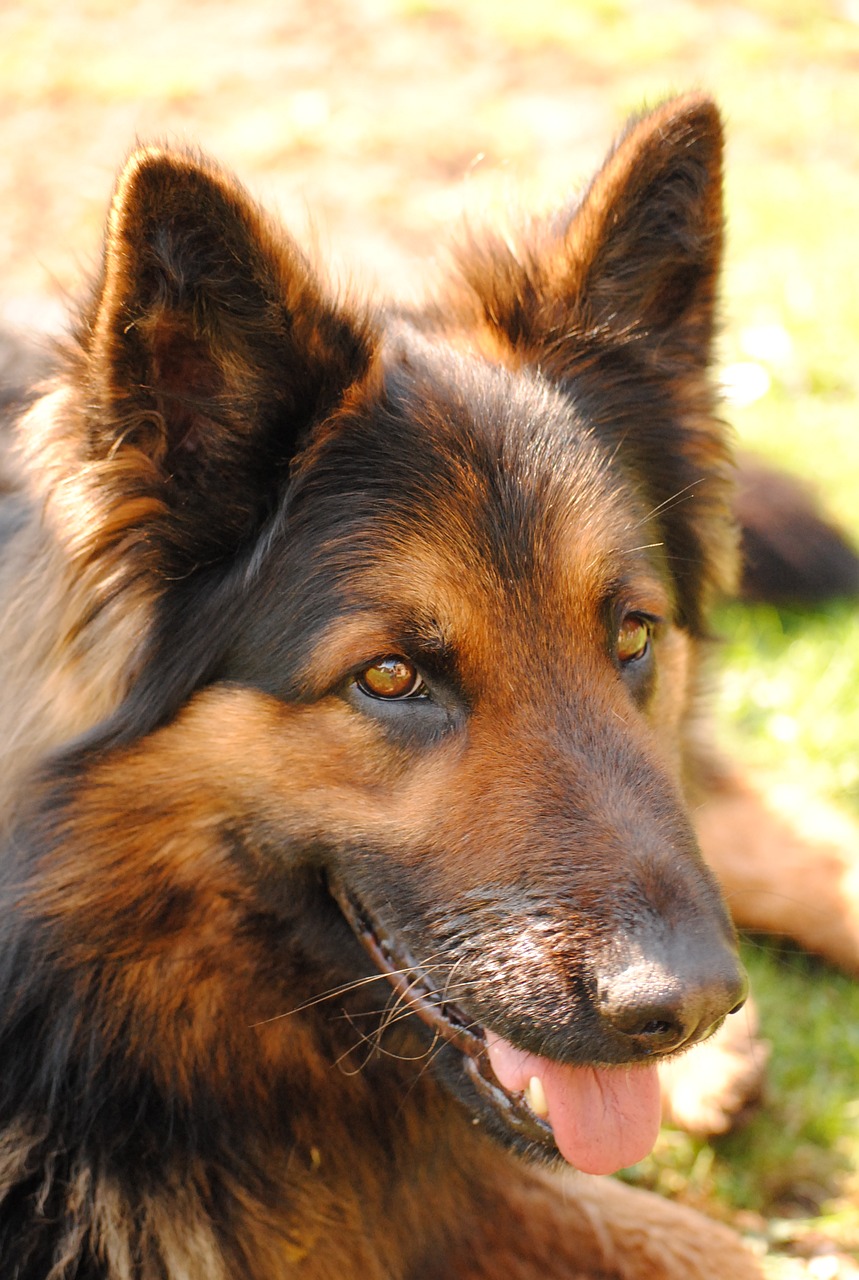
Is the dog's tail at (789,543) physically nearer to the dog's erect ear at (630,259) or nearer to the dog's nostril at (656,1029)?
the dog's erect ear at (630,259)

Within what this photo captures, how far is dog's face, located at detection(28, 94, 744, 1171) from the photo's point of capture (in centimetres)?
228

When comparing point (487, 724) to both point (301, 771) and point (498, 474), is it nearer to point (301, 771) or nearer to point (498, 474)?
point (301, 771)

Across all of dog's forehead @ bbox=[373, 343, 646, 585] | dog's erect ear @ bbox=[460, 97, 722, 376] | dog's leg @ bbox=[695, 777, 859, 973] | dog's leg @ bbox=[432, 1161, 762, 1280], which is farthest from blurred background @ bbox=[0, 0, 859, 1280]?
dog's forehead @ bbox=[373, 343, 646, 585]

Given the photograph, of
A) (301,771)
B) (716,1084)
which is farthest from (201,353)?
(716,1084)

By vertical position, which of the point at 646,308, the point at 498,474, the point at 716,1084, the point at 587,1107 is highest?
the point at 646,308

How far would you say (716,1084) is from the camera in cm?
339

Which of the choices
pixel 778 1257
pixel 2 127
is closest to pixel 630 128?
pixel 778 1257

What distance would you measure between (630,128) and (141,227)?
3.71ft

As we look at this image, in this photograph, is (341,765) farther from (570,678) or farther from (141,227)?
(141,227)

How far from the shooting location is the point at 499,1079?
2.46m

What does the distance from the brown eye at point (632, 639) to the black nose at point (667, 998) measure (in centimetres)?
73

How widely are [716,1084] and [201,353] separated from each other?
7.39 feet

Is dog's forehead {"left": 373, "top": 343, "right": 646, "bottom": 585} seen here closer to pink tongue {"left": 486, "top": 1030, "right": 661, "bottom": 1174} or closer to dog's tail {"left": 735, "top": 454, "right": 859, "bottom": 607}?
pink tongue {"left": 486, "top": 1030, "right": 661, "bottom": 1174}

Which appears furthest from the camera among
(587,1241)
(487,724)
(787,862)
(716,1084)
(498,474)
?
(787,862)
